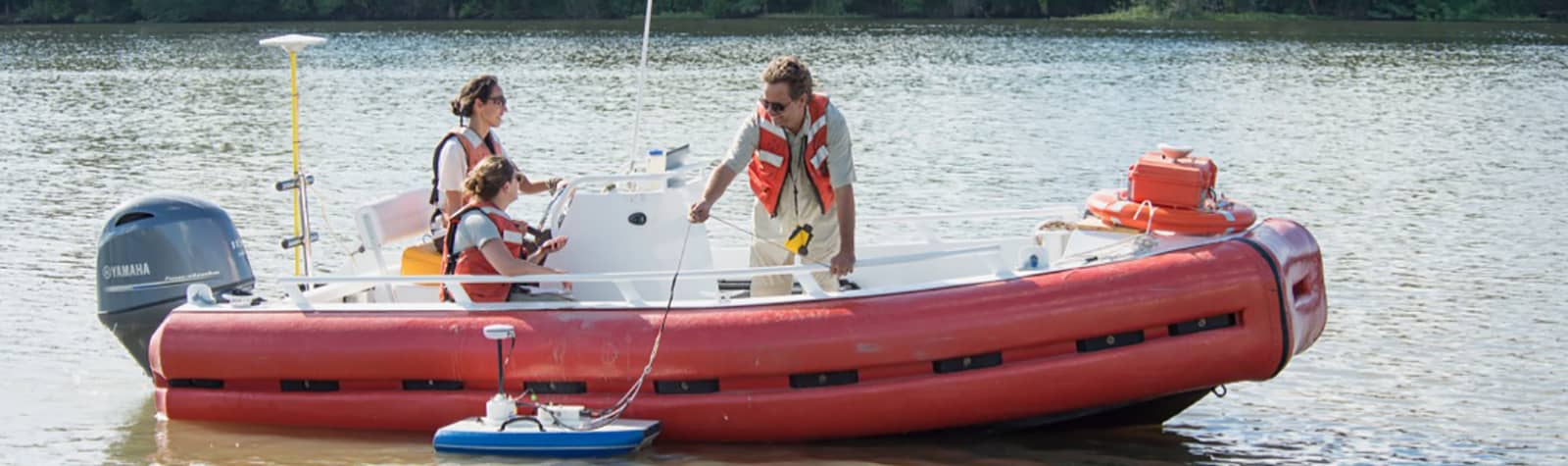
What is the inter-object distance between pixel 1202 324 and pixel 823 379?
4.86 feet

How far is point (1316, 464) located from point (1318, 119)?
1558 centimetres

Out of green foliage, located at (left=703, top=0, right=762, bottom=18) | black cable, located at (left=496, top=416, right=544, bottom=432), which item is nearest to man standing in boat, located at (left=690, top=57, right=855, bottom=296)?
black cable, located at (left=496, top=416, right=544, bottom=432)

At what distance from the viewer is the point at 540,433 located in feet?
23.8

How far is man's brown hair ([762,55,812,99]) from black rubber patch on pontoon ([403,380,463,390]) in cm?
185

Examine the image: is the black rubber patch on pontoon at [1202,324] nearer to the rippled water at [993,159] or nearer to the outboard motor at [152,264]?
the rippled water at [993,159]

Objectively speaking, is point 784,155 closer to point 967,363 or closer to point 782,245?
point 782,245

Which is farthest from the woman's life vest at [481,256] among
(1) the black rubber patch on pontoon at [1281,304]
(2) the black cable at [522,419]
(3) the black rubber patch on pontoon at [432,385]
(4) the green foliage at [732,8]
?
(4) the green foliage at [732,8]

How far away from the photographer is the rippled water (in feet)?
27.0

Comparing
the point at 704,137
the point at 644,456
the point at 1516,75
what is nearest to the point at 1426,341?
the point at 644,456

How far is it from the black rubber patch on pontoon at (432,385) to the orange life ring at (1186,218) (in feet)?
9.10

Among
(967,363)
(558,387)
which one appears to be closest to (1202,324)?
(967,363)

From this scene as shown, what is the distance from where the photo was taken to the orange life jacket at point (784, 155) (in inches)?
282

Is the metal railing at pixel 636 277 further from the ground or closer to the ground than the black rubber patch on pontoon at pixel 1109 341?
further from the ground

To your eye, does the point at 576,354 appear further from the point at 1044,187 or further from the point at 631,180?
the point at 1044,187
